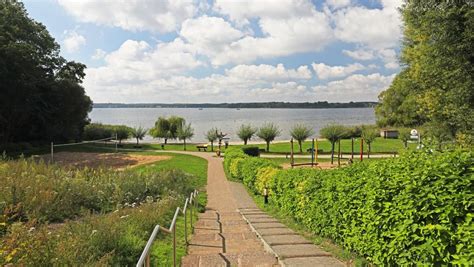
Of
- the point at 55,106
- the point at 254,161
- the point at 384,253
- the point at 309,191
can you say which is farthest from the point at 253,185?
the point at 55,106

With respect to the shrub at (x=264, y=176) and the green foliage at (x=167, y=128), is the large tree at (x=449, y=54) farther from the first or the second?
the green foliage at (x=167, y=128)

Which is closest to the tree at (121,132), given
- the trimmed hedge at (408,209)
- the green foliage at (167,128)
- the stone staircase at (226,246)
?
the green foliage at (167,128)

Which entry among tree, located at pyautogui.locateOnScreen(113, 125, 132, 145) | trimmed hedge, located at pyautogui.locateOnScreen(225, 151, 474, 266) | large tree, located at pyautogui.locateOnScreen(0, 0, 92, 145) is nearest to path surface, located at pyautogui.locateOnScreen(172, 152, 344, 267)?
trimmed hedge, located at pyautogui.locateOnScreen(225, 151, 474, 266)

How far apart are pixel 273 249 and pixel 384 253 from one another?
213 cm

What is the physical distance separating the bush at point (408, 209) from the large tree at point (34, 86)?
3589 centimetres

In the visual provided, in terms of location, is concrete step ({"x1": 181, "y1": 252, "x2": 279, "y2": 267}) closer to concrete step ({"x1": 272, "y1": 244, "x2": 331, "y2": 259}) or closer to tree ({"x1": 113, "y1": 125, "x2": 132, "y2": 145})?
concrete step ({"x1": 272, "y1": 244, "x2": 331, "y2": 259})

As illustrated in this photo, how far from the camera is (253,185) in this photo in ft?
57.9

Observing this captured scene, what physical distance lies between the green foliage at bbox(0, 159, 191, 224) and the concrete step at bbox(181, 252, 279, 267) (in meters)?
3.14

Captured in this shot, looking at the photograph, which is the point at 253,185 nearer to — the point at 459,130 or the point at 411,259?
the point at 459,130

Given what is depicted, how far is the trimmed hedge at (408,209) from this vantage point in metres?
3.20

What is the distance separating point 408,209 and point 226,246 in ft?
14.2

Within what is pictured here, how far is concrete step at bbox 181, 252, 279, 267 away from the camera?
530cm

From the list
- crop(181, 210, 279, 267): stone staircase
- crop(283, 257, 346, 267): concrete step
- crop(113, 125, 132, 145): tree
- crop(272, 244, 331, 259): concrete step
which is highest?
crop(113, 125, 132, 145): tree

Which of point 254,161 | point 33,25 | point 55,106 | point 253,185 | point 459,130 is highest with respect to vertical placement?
point 33,25
